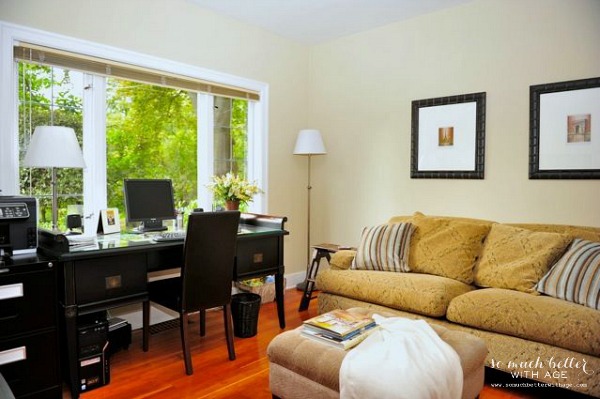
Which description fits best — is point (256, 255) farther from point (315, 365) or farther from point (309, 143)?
point (309, 143)

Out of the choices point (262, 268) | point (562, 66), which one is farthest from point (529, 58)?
point (262, 268)

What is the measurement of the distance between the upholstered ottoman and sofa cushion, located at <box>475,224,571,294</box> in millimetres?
855

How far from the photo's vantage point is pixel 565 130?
3.17 metres

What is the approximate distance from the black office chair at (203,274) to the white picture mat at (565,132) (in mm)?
2390

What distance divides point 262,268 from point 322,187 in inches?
66.9

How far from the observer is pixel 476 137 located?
3.60m

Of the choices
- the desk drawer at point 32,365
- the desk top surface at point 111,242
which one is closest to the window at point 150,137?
the desk top surface at point 111,242

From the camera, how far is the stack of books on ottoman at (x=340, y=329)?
2.00 meters

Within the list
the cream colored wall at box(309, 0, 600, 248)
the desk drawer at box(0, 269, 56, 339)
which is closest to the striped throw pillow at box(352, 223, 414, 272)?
the cream colored wall at box(309, 0, 600, 248)

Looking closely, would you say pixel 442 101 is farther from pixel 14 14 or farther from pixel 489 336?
pixel 14 14

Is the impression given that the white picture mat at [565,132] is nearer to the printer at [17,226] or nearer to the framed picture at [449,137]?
the framed picture at [449,137]

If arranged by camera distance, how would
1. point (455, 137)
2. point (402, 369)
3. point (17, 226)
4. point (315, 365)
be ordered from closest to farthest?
1. point (402, 369)
2. point (315, 365)
3. point (17, 226)
4. point (455, 137)

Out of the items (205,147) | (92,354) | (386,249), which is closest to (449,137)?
(386,249)

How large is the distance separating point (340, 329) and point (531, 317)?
113 centimetres
